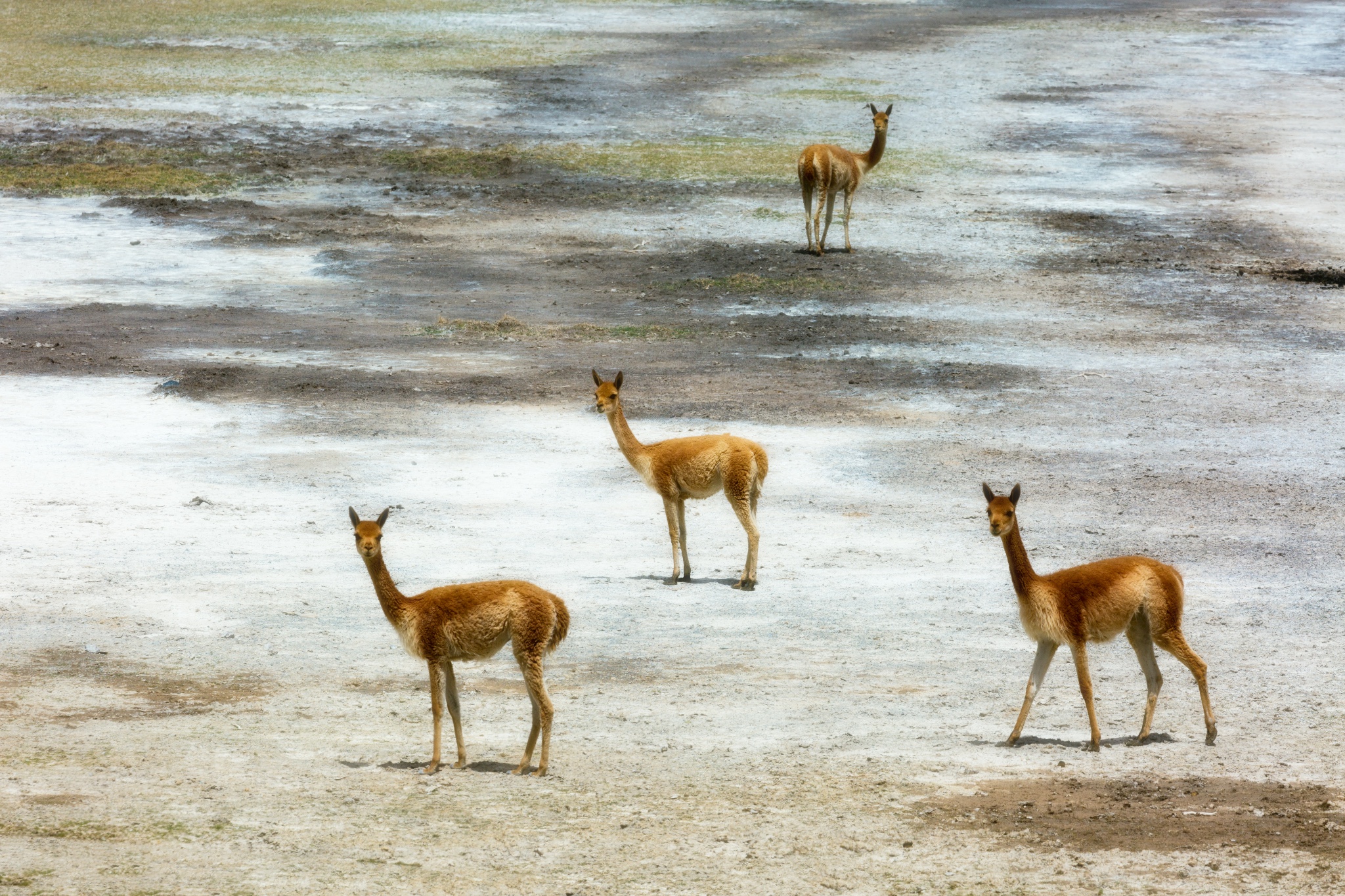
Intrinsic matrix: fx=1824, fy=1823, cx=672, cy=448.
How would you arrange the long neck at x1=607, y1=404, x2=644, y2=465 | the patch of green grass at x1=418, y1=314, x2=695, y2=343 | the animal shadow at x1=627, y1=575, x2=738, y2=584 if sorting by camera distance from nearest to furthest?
the animal shadow at x1=627, y1=575, x2=738, y2=584 < the long neck at x1=607, y1=404, x2=644, y2=465 < the patch of green grass at x1=418, y1=314, x2=695, y2=343

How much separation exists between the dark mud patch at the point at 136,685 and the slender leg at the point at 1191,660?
5.75 metres

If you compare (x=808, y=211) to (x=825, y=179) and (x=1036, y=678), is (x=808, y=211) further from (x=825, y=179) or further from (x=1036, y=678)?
(x=1036, y=678)

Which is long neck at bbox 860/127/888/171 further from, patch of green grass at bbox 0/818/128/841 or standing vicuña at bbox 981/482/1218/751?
patch of green grass at bbox 0/818/128/841

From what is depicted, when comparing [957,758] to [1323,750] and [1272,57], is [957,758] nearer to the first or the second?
[1323,750]

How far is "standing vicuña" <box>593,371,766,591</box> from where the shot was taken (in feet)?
47.8

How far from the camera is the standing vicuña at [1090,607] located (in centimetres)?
1083

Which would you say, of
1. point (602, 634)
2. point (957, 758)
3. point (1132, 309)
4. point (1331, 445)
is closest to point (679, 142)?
point (1132, 309)

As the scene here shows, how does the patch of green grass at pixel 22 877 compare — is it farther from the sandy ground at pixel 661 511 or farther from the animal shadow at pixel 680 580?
the animal shadow at pixel 680 580

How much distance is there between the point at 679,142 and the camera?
118 feet

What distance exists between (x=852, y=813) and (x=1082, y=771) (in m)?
1.52

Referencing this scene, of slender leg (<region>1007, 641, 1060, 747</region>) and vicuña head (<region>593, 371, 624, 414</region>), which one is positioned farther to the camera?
vicuña head (<region>593, 371, 624, 414</region>)

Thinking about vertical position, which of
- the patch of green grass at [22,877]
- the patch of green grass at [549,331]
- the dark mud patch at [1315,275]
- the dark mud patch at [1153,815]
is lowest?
the dark mud patch at [1153,815]

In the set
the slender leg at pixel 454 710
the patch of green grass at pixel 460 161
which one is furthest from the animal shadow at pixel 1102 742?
the patch of green grass at pixel 460 161

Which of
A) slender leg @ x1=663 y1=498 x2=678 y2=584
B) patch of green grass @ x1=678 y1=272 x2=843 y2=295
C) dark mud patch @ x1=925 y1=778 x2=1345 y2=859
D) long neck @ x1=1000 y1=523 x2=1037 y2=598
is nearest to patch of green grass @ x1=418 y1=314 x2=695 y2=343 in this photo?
patch of green grass @ x1=678 y1=272 x2=843 y2=295
